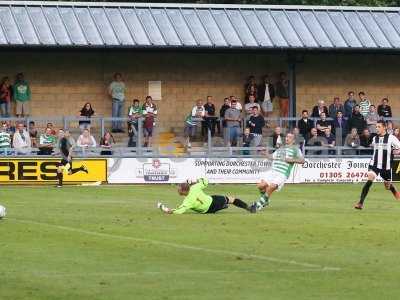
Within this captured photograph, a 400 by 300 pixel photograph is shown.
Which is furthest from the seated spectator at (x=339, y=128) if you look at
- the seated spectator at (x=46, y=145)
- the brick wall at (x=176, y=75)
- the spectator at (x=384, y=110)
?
the seated spectator at (x=46, y=145)

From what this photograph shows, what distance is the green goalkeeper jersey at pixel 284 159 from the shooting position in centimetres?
2684

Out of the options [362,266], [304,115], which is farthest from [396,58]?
[362,266]

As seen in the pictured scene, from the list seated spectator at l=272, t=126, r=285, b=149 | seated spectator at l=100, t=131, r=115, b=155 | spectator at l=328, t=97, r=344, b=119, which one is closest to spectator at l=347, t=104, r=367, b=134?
spectator at l=328, t=97, r=344, b=119

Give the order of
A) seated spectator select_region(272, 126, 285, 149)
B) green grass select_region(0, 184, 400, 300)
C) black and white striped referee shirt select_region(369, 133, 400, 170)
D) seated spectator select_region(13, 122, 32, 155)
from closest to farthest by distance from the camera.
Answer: green grass select_region(0, 184, 400, 300) → black and white striped referee shirt select_region(369, 133, 400, 170) → seated spectator select_region(13, 122, 32, 155) → seated spectator select_region(272, 126, 285, 149)

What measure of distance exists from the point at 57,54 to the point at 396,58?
12.8 m

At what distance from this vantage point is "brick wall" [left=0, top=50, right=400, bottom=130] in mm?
45188

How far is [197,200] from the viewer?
81.5 feet

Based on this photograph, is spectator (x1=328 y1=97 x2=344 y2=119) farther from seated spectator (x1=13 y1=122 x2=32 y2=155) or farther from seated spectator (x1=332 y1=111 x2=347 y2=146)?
seated spectator (x1=13 y1=122 x2=32 y2=155)

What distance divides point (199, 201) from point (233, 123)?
1861 centimetres

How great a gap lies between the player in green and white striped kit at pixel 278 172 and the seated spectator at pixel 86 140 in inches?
593

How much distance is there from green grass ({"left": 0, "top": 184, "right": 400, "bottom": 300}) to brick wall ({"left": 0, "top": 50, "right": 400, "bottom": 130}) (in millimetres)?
15751

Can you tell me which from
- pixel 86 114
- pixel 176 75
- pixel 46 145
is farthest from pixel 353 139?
pixel 46 145

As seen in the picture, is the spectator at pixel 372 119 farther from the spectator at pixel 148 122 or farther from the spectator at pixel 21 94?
the spectator at pixel 21 94

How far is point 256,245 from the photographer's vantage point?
19.0 meters
